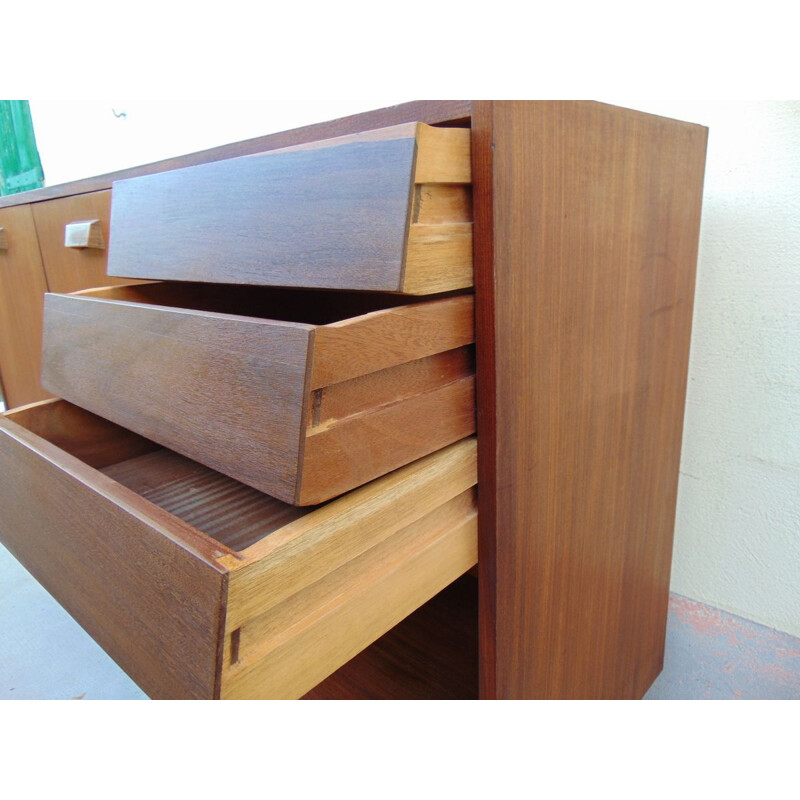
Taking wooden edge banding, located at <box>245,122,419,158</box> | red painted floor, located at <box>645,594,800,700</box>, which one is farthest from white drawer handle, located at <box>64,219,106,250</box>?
red painted floor, located at <box>645,594,800,700</box>

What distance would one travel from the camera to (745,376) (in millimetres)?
767

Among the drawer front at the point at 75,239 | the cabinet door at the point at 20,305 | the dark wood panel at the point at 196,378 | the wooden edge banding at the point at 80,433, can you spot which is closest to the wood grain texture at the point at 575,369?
the dark wood panel at the point at 196,378

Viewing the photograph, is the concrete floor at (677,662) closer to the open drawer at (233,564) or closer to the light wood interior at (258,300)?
the open drawer at (233,564)

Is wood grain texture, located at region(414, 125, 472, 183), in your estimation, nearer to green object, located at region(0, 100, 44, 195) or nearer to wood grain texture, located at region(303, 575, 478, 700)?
wood grain texture, located at region(303, 575, 478, 700)

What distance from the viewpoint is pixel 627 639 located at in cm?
74

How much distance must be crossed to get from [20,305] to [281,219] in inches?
37.1

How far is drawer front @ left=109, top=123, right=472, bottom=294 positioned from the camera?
1.25 feet

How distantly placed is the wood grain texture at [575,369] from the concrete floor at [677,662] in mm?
177

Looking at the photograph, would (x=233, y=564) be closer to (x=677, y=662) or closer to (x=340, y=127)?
(x=340, y=127)

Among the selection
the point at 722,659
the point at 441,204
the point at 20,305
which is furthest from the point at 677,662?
the point at 20,305

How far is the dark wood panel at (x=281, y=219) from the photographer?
0.38 meters

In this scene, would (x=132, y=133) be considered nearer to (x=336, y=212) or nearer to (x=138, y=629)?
(x=336, y=212)

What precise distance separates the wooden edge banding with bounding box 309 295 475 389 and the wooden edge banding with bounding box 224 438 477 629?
8 centimetres

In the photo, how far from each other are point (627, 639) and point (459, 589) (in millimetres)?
234
